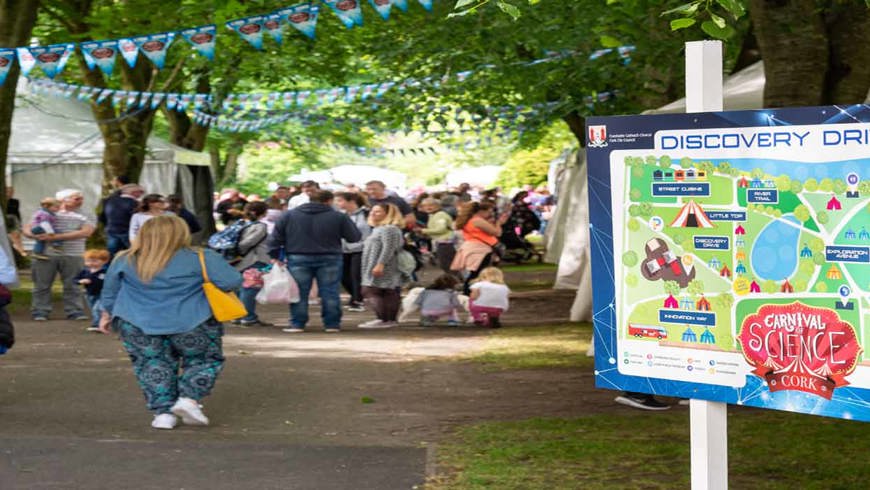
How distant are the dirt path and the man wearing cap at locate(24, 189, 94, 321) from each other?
1993mm

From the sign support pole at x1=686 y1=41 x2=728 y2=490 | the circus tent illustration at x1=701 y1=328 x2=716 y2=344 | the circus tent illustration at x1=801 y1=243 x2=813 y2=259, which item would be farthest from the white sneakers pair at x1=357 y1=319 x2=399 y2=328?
the circus tent illustration at x1=801 y1=243 x2=813 y2=259

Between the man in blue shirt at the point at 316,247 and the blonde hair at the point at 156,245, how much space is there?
24.3ft

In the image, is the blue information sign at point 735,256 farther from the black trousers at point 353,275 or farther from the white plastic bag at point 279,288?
the black trousers at point 353,275

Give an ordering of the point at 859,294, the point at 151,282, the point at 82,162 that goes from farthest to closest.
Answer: the point at 82,162 → the point at 151,282 → the point at 859,294

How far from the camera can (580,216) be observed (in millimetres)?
23766

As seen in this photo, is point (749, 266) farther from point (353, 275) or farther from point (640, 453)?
point (353, 275)

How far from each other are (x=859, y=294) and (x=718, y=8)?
9871 mm

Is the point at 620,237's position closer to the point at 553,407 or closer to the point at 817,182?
the point at 817,182

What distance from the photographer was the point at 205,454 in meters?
9.39

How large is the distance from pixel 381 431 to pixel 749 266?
4.76 metres

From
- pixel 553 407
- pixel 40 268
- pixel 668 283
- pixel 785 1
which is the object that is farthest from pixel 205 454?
pixel 40 268

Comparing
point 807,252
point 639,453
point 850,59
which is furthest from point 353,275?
point 807,252

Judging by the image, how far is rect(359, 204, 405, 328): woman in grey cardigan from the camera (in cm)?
1836

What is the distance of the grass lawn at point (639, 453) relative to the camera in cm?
859
